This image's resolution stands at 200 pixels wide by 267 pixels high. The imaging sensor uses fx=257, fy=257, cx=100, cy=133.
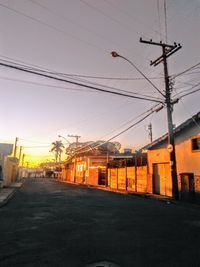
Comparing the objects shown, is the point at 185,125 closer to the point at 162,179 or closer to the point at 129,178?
the point at 162,179

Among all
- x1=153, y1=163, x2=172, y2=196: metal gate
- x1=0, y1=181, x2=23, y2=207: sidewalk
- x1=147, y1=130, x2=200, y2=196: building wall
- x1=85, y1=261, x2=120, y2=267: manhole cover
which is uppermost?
x1=147, y1=130, x2=200, y2=196: building wall

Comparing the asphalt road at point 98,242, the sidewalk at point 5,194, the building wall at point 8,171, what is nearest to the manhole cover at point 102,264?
the asphalt road at point 98,242

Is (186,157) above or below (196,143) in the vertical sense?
below

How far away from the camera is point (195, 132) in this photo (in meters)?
19.4

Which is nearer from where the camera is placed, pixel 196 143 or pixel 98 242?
pixel 98 242

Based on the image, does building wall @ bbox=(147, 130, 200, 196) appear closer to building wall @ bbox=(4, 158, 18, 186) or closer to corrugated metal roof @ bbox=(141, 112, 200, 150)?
corrugated metal roof @ bbox=(141, 112, 200, 150)

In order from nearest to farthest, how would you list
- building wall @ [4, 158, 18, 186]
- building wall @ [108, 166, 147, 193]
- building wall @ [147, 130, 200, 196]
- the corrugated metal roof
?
building wall @ [147, 130, 200, 196], the corrugated metal roof, building wall @ [108, 166, 147, 193], building wall @ [4, 158, 18, 186]

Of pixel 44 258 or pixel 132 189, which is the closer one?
pixel 44 258

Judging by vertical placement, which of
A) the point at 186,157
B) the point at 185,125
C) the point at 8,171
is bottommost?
the point at 8,171

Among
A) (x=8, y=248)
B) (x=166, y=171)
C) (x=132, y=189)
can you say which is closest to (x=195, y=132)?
(x=166, y=171)

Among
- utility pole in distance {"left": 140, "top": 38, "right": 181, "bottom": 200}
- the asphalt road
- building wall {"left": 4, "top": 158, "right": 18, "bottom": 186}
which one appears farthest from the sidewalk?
utility pole in distance {"left": 140, "top": 38, "right": 181, "bottom": 200}

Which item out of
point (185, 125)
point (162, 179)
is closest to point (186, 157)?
point (185, 125)

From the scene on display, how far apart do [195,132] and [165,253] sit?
579 inches

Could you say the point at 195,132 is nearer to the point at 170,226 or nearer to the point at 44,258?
the point at 170,226
